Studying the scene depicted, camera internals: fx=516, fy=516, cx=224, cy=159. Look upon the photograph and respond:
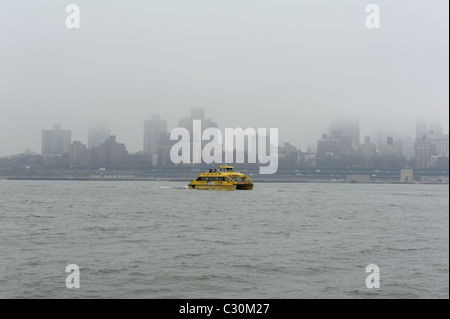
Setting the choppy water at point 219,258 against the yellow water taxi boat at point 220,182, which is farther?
the yellow water taxi boat at point 220,182

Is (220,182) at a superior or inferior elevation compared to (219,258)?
superior

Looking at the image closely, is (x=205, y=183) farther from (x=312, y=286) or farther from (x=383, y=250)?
(x=312, y=286)

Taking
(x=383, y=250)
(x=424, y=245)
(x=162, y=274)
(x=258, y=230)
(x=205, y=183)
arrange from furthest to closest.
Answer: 1. (x=205, y=183)
2. (x=258, y=230)
3. (x=424, y=245)
4. (x=383, y=250)
5. (x=162, y=274)

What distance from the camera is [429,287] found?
14531mm

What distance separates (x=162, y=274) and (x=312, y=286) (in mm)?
4531

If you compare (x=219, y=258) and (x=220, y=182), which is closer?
(x=219, y=258)

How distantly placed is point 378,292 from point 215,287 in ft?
14.6

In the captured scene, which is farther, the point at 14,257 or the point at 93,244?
the point at 93,244

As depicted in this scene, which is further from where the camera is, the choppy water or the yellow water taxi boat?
the yellow water taxi boat

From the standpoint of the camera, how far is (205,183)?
273 ft
